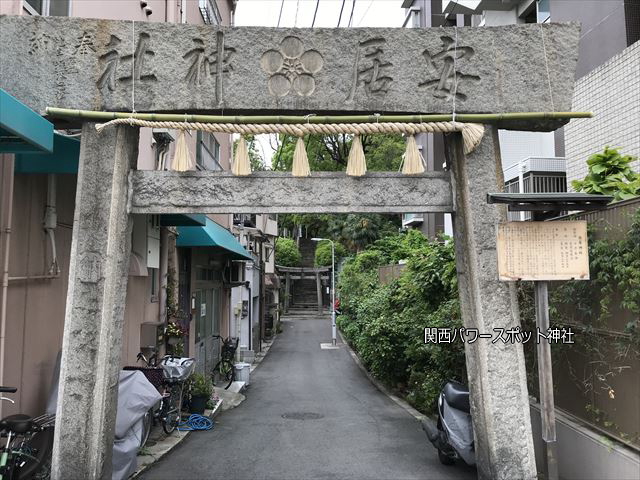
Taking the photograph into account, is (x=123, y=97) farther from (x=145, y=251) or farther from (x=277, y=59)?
(x=145, y=251)

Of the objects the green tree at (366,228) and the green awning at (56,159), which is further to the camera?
the green tree at (366,228)

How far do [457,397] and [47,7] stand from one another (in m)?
8.00

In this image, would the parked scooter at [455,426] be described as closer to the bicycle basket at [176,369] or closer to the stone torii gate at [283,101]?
the stone torii gate at [283,101]

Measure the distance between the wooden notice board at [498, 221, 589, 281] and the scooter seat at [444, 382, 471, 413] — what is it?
2.67 metres

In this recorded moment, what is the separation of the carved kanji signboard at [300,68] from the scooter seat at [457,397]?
3.74 meters

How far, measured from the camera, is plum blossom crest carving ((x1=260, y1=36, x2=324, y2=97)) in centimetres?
584

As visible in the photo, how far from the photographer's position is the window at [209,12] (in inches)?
609

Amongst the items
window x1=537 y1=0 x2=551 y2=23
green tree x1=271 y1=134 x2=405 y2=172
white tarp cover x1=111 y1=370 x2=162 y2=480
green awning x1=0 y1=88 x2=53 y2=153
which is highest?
green tree x1=271 y1=134 x2=405 y2=172

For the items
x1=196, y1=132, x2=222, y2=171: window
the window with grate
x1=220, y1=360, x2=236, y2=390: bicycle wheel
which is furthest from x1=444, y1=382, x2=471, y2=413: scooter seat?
x1=220, y1=360, x2=236, y2=390: bicycle wheel

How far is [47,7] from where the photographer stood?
23.4 ft

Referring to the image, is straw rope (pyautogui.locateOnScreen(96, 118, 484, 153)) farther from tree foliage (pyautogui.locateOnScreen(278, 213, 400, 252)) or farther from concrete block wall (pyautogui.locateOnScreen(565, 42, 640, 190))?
A: tree foliage (pyautogui.locateOnScreen(278, 213, 400, 252))

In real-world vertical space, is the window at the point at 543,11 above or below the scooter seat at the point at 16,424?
above

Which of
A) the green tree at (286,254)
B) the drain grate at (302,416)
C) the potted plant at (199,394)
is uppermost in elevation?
the green tree at (286,254)

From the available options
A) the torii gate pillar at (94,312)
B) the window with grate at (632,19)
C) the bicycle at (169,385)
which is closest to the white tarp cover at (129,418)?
the torii gate pillar at (94,312)
